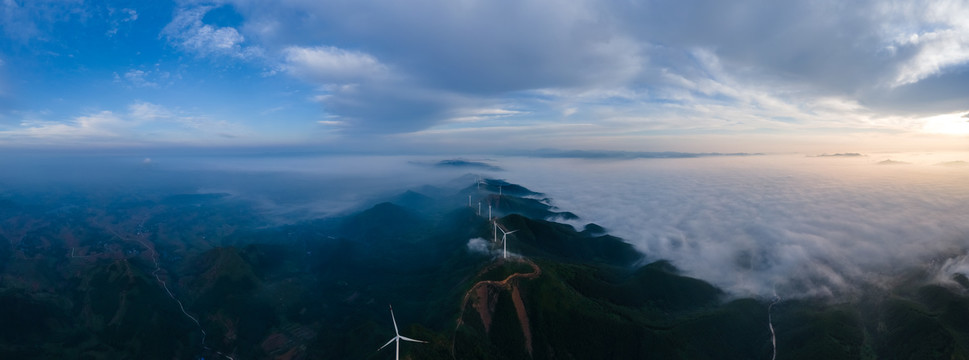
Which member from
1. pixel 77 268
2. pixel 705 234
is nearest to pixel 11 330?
pixel 77 268

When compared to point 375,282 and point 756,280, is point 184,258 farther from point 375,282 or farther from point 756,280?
point 756,280

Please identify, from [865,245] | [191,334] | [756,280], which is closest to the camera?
[191,334]

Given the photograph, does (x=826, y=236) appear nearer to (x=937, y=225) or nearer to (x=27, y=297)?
(x=937, y=225)

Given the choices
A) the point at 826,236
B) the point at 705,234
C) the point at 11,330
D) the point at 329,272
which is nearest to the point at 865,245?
the point at 826,236

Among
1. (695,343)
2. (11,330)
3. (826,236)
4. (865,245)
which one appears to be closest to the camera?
(695,343)

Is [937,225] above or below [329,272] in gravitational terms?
above

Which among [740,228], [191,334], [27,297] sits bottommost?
[191,334]

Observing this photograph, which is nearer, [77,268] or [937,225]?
[937,225]

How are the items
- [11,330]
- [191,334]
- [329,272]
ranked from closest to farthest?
1. [11,330]
2. [191,334]
3. [329,272]

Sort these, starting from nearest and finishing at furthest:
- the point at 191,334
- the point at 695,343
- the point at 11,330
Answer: the point at 695,343 → the point at 11,330 → the point at 191,334
